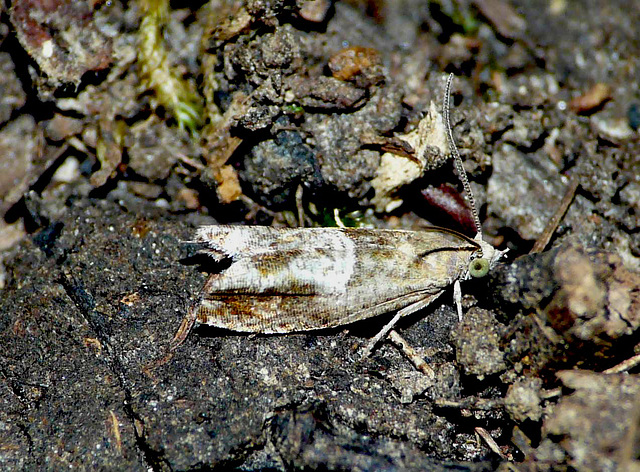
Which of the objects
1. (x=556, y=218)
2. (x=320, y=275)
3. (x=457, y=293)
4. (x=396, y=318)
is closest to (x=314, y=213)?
(x=320, y=275)

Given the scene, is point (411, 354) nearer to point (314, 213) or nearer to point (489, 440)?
point (489, 440)

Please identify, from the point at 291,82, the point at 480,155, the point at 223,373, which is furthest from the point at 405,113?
the point at 223,373

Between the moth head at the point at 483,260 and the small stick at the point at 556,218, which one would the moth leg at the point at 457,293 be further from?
the small stick at the point at 556,218

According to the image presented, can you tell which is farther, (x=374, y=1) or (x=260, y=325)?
Answer: (x=374, y=1)

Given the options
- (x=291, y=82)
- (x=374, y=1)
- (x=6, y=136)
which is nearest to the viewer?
(x=291, y=82)

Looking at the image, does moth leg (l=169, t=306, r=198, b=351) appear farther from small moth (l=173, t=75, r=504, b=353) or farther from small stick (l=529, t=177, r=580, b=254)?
small stick (l=529, t=177, r=580, b=254)

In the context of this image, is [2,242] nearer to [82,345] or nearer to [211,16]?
[82,345]

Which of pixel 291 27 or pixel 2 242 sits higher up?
pixel 291 27
